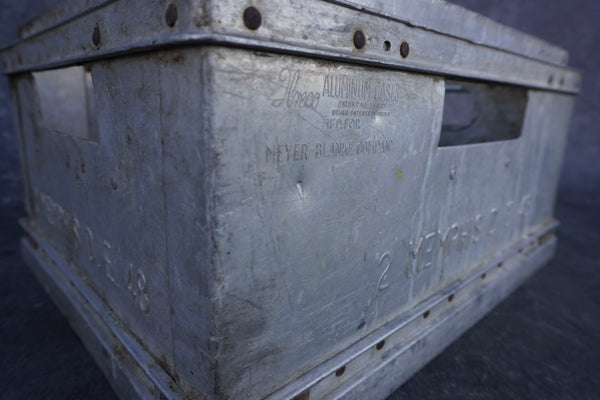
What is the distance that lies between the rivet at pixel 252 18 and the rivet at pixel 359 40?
1.01 feet

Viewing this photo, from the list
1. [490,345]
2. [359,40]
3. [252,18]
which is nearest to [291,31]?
[252,18]

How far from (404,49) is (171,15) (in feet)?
2.27

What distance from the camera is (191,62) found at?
0.81 metres

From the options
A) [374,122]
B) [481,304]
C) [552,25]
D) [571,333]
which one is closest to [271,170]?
[374,122]

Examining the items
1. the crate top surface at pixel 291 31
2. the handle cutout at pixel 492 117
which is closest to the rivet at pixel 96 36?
the crate top surface at pixel 291 31

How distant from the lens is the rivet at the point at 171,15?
807 mm

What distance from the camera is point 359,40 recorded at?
1.04 metres

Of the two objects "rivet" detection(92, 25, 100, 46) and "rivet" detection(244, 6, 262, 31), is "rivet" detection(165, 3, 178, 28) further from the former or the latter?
"rivet" detection(92, 25, 100, 46)

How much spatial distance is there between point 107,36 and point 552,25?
5.89 m

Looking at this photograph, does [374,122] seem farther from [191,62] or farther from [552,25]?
[552,25]

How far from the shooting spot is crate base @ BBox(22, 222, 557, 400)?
46.9 inches

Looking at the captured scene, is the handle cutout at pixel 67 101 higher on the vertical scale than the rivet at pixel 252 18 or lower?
lower

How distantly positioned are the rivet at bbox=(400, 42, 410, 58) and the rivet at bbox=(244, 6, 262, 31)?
53 centimetres

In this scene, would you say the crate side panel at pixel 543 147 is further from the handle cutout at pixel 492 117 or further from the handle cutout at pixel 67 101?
the handle cutout at pixel 67 101
